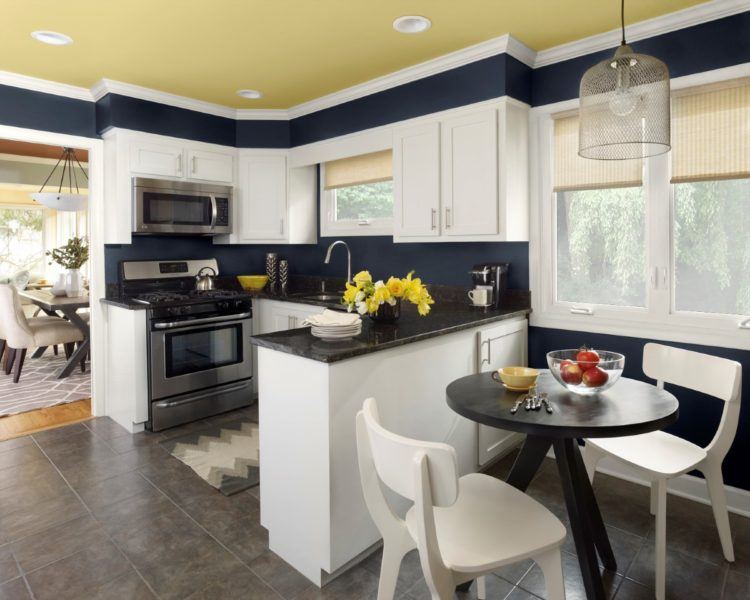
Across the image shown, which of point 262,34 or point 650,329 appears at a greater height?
point 262,34

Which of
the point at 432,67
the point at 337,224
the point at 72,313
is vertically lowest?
the point at 72,313

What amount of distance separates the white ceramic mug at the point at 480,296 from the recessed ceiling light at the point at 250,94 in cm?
231

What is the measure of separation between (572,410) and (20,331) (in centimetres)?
532

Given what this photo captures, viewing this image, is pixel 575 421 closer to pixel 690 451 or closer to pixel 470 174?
pixel 690 451

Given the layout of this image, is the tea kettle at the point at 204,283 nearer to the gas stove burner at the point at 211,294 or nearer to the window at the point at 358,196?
the gas stove burner at the point at 211,294

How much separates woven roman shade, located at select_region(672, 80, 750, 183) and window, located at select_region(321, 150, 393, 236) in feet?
6.44

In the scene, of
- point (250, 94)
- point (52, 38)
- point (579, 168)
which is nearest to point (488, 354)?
point (579, 168)

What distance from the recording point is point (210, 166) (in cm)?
425

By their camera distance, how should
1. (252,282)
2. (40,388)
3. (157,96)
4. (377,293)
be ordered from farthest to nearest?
(40,388) → (252,282) → (157,96) → (377,293)

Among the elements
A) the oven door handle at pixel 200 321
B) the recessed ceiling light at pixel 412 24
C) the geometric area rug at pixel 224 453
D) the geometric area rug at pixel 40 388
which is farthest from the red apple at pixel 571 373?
the geometric area rug at pixel 40 388

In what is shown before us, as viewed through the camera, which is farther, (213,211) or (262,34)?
(213,211)

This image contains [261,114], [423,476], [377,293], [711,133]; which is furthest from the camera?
[261,114]

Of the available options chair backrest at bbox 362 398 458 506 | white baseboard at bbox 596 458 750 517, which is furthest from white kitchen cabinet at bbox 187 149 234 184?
white baseboard at bbox 596 458 750 517

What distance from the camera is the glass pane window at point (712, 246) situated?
8.41 ft
